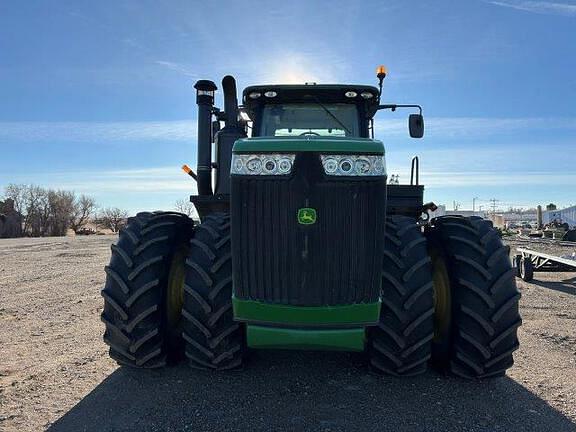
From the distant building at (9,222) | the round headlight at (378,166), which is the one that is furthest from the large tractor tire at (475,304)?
the distant building at (9,222)

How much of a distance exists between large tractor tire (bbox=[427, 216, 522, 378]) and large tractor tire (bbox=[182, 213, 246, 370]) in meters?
1.72

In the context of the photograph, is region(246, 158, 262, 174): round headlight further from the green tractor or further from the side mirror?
the side mirror

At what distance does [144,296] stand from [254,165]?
1505 millimetres

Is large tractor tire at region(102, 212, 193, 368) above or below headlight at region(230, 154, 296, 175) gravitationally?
below

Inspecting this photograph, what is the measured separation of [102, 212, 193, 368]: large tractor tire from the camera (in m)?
3.58

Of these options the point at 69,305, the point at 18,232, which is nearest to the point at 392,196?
the point at 69,305

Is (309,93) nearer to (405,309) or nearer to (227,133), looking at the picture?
(227,133)

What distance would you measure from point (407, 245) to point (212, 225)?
156cm

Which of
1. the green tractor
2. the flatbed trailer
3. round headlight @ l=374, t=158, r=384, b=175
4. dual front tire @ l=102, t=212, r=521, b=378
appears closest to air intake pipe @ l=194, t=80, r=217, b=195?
the green tractor

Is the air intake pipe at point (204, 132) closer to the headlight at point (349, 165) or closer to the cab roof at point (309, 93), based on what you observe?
the cab roof at point (309, 93)

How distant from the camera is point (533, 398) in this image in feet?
11.8

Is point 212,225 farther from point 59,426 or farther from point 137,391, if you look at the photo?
point 59,426

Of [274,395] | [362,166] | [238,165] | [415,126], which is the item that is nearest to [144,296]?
[274,395]

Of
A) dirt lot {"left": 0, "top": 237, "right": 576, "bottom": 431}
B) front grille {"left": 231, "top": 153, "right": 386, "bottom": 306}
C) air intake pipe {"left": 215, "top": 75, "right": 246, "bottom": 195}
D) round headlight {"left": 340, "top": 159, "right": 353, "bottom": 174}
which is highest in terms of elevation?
air intake pipe {"left": 215, "top": 75, "right": 246, "bottom": 195}
